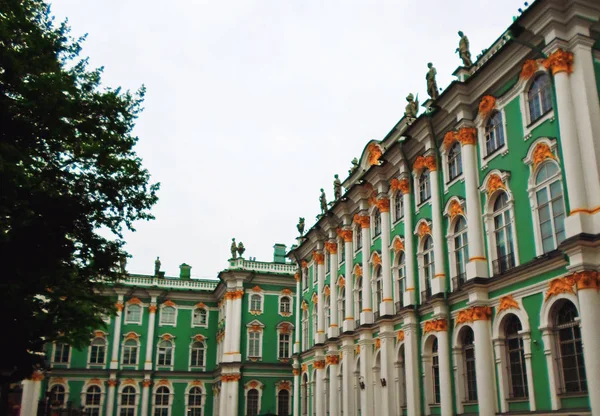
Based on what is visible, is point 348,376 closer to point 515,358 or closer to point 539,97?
point 515,358

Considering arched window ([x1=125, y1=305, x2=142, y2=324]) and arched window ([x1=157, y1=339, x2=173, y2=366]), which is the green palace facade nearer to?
arched window ([x1=157, y1=339, x2=173, y2=366])

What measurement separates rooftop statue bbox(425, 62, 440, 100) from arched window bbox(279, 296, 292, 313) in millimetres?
31086

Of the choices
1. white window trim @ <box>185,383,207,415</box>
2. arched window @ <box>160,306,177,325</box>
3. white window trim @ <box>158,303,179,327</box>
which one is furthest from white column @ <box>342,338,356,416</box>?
arched window @ <box>160,306,177,325</box>

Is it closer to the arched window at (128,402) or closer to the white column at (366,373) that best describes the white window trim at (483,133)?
the white column at (366,373)

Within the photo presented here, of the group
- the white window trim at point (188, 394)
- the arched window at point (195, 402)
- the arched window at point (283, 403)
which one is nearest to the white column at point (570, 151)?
the arched window at point (283, 403)

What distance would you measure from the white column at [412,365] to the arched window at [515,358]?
6069mm

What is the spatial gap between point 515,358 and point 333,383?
16719mm

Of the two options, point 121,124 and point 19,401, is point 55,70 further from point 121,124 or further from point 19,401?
point 19,401

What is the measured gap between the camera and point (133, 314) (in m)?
55.9

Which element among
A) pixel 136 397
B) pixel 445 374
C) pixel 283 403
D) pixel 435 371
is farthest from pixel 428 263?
pixel 136 397

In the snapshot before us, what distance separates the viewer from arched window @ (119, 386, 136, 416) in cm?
5297

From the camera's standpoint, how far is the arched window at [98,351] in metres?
54.0

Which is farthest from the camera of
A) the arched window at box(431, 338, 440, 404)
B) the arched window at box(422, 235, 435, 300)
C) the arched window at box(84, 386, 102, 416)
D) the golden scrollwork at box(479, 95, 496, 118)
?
the arched window at box(84, 386, 102, 416)

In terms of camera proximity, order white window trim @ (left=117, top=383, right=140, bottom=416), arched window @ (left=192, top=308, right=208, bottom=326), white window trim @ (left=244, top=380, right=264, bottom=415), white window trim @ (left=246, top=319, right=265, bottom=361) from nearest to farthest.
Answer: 1. white window trim @ (left=244, top=380, right=264, bottom=415)
2. white window trim @ (left=246, top=319, right=265, bottom=361)
3. white window trim @ (left=117, top=383, right=140, bottom=416)
4. arched window @ (left=192, top=308, right=208, bottom=326)
